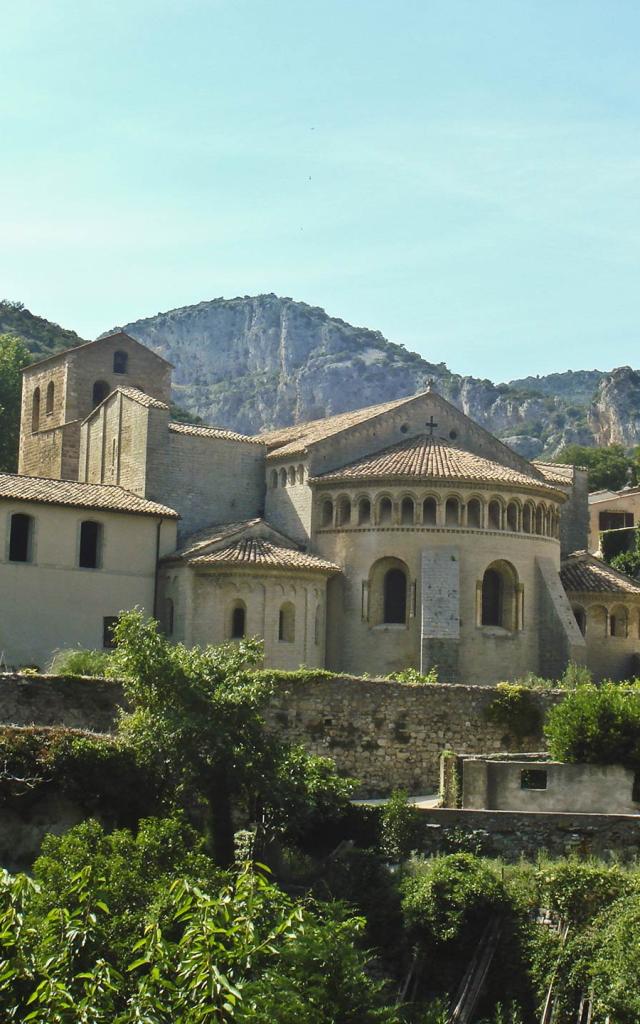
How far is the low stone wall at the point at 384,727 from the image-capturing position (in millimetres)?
38875

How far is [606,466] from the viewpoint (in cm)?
11806

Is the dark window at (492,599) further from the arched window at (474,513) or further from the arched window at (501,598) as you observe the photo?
the arched window at (474,513)

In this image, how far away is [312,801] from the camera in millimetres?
32250

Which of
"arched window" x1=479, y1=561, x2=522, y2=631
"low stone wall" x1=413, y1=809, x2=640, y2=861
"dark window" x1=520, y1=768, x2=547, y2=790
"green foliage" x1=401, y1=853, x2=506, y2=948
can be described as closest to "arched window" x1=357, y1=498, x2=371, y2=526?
"arched window" x1=479, y1=561, x2=522, y2=631

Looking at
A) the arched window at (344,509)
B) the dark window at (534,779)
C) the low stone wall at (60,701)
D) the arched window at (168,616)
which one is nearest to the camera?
the dark window at (534,779)

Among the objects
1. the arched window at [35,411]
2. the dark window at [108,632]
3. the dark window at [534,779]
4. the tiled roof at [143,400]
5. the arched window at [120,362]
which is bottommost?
the dark window at [534,779]

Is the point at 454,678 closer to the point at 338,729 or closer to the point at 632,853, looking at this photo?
the point at 338,729

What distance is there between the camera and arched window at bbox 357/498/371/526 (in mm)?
50812

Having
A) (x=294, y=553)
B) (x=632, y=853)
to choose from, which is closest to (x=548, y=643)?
(x=294, y=553)

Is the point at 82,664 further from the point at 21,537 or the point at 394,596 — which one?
the point at 394,596

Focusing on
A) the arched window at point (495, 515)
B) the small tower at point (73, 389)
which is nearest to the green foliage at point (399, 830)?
the arched window at point (495, 515)

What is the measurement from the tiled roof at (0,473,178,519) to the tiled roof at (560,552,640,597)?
52.5ft

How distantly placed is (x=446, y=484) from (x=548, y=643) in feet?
23.2

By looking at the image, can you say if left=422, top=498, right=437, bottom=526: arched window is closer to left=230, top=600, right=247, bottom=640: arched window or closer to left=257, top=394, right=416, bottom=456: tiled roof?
left=257, top=394, right=416, bottom=456: tiled roof
